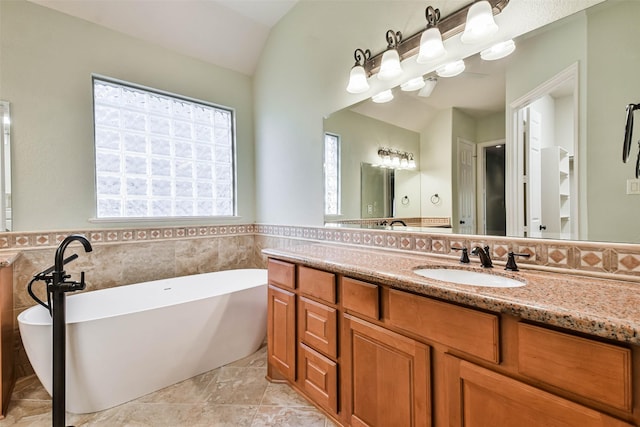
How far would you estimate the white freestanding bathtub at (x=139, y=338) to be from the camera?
1.55 meters

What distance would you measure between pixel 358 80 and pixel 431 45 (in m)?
0.53

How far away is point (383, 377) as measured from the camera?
115cm

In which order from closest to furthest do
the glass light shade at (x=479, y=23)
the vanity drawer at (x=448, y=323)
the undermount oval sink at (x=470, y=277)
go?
the vanity drawer at (x=448, y=323), the undermount oval sink at (x=470, y=277), the glass light shade at (x=479, y=23)

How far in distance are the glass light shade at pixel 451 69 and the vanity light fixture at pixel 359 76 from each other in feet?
1.63

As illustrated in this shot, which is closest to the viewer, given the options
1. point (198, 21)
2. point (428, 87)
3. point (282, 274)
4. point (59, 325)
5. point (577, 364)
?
point (577, 364)

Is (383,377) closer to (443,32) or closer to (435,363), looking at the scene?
(435,363)

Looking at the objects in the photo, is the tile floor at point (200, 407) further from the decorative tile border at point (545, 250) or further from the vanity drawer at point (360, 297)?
the decorative tile border at point (545, 250)

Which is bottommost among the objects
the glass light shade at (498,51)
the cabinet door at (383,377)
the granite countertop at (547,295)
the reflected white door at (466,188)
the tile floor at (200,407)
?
the tile floor at (200,407)

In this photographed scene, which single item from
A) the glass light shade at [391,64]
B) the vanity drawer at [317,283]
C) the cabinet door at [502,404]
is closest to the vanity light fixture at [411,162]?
the glass light shade at [391,64]

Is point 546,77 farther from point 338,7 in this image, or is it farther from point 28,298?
point 28,298

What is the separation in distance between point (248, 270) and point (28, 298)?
5.37ft

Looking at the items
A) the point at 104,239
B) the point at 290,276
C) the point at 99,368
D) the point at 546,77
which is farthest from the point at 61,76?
the point at 546,77

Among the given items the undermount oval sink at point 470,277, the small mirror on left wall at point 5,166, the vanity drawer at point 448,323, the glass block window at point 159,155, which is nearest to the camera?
the vanity drawer at point 448,323

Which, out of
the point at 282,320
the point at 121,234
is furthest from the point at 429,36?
the point at 121,234
